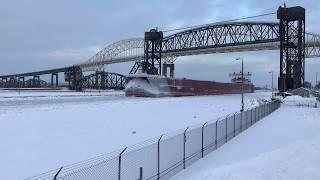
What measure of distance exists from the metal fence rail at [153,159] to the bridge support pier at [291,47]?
234ft

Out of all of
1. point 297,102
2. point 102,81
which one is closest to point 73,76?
point 102,81

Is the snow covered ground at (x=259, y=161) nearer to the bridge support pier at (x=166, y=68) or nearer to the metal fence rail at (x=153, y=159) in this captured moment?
the metal fence rail at (x=153, y=159)

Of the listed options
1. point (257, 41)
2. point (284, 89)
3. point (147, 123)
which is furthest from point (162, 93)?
point (147, 123)

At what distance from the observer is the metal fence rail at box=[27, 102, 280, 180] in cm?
1264

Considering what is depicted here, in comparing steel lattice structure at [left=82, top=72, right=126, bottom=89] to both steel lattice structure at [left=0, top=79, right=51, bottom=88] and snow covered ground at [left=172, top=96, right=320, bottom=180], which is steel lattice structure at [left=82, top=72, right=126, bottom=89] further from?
snow covered ground at [left=172, top=96, right=320, bottom=180]

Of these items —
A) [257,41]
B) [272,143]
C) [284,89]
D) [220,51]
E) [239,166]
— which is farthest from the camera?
[220,51]

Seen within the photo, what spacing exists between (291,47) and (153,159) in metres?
88.0

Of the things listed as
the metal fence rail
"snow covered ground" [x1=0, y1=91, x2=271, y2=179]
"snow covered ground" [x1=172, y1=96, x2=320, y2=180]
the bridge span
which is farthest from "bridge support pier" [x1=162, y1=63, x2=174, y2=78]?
→ the metal fence rail

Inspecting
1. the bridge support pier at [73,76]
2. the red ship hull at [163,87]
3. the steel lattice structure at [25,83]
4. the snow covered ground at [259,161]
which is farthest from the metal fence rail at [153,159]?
the steel lattice structure at [25,83]

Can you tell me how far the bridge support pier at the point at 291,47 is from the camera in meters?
93.0

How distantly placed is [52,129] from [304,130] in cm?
1534

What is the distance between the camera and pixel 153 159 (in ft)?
50.4

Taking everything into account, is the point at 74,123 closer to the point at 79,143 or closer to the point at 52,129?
the point at 52,129

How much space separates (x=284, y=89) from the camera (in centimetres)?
9231
